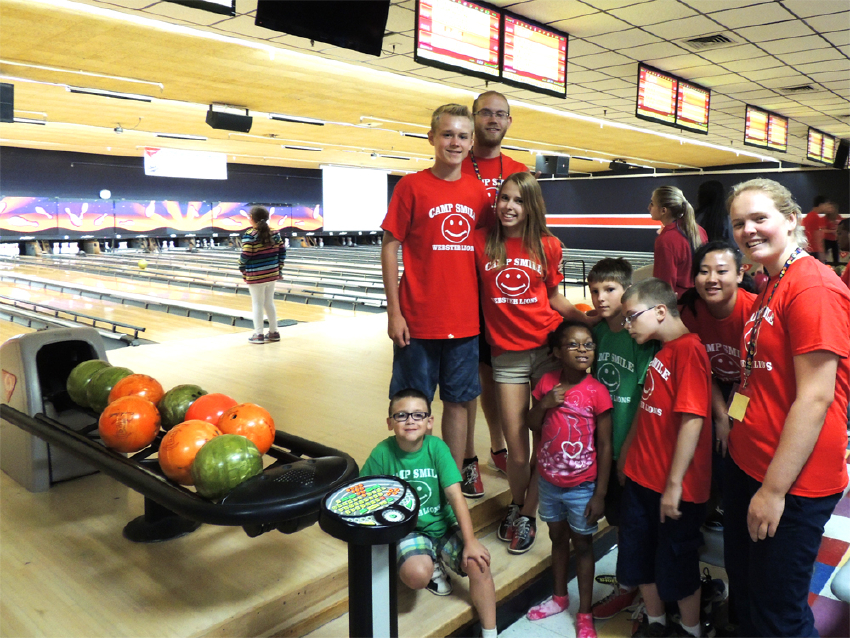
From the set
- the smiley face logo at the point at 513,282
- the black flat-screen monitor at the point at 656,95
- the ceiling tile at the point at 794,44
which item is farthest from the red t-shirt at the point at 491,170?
the ceiling tile at the point at 794,44

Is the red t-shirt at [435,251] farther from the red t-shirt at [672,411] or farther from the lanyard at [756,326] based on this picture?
the lanyard at [756,326]

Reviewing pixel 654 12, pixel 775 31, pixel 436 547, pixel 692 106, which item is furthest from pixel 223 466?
pixel 692 106

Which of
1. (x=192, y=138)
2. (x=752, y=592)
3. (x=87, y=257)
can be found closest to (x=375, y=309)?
(x=192, y=138)

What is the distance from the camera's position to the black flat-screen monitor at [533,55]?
3707mm

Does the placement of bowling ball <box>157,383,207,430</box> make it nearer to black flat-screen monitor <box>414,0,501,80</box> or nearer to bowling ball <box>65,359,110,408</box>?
bowling ball <box>65,359,110,408</box>

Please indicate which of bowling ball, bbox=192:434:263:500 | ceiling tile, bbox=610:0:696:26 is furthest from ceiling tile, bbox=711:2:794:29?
bowling ball, bbox=192:434:263:500

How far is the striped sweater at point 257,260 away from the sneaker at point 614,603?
3.48 meters

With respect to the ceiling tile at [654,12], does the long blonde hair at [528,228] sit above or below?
below

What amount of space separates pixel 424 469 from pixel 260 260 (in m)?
3.36

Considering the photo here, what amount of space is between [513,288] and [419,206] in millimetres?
361

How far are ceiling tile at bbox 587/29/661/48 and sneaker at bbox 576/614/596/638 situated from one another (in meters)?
3.73

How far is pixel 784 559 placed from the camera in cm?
129

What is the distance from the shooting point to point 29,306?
24.1ft

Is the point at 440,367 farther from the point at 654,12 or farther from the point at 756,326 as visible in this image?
the point at 654,12
